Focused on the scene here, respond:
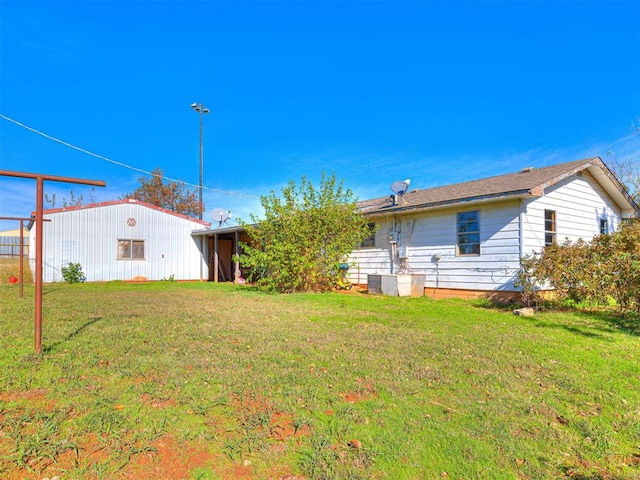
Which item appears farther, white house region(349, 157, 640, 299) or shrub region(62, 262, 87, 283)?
shrub region(62, 262, 87, 283)

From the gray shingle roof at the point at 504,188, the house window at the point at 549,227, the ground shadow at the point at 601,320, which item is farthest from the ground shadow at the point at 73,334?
the house window at the point at 549,227

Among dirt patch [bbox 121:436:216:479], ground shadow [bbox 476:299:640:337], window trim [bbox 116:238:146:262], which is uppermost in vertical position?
window trim [bbox 116:238:146:262]

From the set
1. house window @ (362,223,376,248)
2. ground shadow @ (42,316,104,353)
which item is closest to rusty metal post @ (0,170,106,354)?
ground shadow @ (42,316,104,353)

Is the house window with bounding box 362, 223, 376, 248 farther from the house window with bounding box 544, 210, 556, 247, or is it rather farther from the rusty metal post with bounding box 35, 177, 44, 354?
the rusty metal post with bounding box 35, 177, 44, 354

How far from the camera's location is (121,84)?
54.4ft

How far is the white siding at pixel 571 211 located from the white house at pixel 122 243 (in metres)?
15.2

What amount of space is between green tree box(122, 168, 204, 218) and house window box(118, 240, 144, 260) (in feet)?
40.1

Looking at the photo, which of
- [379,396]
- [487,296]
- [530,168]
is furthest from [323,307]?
[530,168]

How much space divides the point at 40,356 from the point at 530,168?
1260cm

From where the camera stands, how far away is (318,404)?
2.84m

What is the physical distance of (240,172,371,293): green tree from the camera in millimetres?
11539

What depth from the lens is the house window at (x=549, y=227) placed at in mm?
9805

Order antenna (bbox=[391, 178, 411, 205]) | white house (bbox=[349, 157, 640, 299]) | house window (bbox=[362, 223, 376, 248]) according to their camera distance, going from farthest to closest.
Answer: house window (bbox=[362, 223, 376, 248])
antenna (bbox=[391, 178, 411, 205])
white house (bbox=[349, 157, 640, 299])

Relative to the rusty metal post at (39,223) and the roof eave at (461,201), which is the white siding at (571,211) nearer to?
the roof eave at (461,201)
